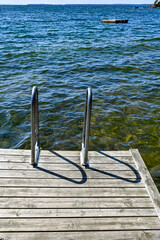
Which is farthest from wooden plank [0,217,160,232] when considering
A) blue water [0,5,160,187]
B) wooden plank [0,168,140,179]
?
blue water [0,5,160,187]

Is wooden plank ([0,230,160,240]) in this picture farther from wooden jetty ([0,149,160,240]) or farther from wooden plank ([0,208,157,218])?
wooden plank ([0,208,157,218])

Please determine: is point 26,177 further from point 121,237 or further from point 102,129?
point 102,129

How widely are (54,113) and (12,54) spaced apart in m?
10.1

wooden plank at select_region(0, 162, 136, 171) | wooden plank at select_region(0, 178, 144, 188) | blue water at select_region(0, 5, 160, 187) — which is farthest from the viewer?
blue water at select_region(0, 5, 160, 187)

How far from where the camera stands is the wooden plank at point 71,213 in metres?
2.69

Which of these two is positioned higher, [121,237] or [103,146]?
[121,237]

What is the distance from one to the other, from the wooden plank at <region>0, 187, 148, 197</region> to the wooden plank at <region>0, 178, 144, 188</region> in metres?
0.08

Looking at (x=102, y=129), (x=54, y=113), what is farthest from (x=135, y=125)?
(x=54, y=113)

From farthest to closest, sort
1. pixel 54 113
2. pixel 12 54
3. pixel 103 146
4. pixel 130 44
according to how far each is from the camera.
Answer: pixel 130 44 → pixel 12 54 → pixel 54 113 → pixel 103 146

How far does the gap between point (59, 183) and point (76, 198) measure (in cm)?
39

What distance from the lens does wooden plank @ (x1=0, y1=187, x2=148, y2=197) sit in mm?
3012

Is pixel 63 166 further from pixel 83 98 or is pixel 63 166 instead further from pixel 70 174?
pixel 83 98

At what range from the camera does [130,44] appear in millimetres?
19000

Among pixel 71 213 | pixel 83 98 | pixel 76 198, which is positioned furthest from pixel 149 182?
pixel 83 98
